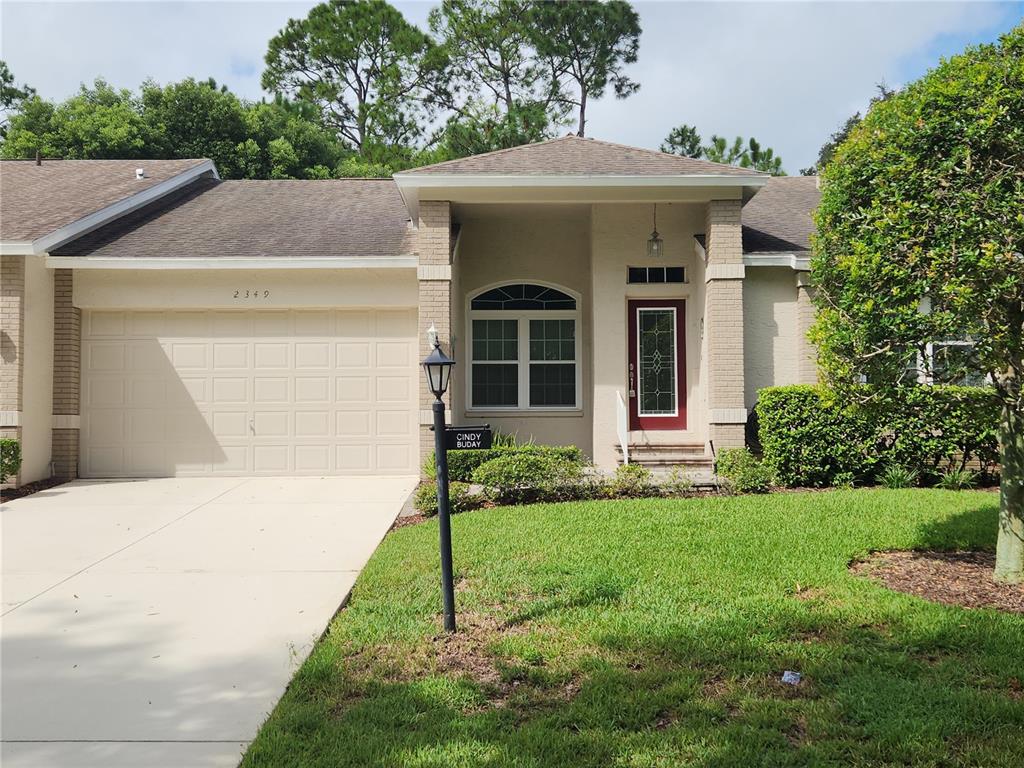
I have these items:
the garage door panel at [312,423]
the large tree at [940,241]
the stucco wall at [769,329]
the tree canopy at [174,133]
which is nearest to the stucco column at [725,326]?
the stucco wall at [769,329]

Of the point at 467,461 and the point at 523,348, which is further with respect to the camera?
the point at 523,348

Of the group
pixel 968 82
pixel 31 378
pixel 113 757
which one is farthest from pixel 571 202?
pixel 113 757

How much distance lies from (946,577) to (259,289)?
9.89m

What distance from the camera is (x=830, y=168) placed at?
5.86 m

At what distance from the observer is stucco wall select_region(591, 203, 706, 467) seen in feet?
38.1

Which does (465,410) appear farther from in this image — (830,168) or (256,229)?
(830,168)

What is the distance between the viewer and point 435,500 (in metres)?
8.46

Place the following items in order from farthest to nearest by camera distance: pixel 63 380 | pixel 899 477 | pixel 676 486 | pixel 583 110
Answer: pixel 583 110 → pixel 63 380 → pixel 899 477 → pixel 676 486

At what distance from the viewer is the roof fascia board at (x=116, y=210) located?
35.5ft

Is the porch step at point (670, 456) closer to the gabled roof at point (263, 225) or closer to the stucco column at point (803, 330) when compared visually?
the stucco column at point (803, 330)

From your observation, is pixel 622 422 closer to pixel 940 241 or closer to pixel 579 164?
pixel 579 164

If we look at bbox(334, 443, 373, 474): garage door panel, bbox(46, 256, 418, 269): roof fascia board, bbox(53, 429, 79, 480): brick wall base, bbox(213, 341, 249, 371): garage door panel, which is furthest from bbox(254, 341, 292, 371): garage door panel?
bbox(53, 429, 79, 480): brick wall base

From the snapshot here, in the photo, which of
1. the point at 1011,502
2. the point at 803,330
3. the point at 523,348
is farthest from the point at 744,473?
the point at 523,348

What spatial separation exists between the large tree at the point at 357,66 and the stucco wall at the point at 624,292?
22.6 metres
